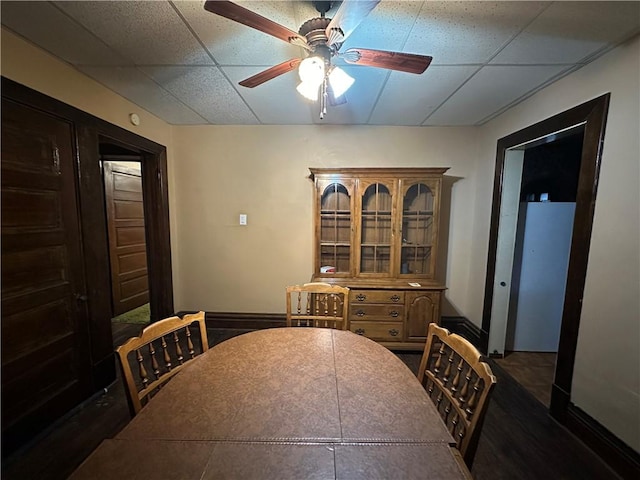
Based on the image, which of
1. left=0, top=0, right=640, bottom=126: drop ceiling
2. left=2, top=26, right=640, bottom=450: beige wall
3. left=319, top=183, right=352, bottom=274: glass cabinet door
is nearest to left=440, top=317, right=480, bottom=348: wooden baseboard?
left=2, top=26, right=640, bottom=450: beige wall

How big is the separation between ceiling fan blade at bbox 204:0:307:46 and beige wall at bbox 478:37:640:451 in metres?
1.86

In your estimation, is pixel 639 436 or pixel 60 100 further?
pixel 60 100

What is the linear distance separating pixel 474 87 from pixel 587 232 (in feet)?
4.31

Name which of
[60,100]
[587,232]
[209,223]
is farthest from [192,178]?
[587,232]

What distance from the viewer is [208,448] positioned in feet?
2.71

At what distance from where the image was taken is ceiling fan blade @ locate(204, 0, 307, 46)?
0.98 meters

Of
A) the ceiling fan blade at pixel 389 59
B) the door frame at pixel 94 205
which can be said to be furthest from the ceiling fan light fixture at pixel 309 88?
the door frame at pixel 94 205

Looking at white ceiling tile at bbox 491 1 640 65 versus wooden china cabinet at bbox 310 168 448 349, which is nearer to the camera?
white ceiling tile at bbox 491 1 640 65

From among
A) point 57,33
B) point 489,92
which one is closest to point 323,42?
point 57,33

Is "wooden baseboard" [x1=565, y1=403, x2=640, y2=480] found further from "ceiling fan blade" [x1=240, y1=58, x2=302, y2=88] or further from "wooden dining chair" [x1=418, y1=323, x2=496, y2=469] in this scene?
"ceiling fan blade" [x1=240, y1=58, x2=302, y2=88]

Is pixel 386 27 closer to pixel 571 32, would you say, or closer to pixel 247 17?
pixel 247 17

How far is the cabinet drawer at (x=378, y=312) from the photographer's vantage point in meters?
2.69

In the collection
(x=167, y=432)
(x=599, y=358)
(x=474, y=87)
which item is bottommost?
(x=599, y=358)

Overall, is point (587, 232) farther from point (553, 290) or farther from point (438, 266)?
point (438, 266)
